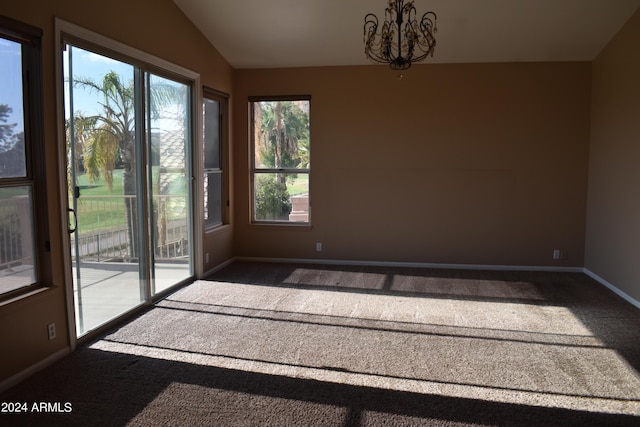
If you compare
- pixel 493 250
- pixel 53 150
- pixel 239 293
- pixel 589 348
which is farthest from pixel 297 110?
pixel 589 348

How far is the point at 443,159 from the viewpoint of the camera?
6.10 m

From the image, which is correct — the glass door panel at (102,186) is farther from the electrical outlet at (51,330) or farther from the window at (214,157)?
the window at (214,157)

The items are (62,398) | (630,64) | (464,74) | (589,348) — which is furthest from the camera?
(464,74)

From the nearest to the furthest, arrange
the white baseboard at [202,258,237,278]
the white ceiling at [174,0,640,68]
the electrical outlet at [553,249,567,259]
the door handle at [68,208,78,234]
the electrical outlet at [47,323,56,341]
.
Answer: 1. the electrical outlet at [47,323,56,341]
2. the door handle at [68,208,78,234]
3. the white ceiling at [174,0,640,68]
4. the white baseboard at [202,258,237,278]
5. the electrical outlet at [553,249,567,259]

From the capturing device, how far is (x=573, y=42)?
17.7 ft

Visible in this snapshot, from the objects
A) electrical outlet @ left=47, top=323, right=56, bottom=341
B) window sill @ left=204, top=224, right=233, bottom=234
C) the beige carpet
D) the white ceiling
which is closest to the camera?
the beige carpet

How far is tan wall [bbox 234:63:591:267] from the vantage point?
5.91 m

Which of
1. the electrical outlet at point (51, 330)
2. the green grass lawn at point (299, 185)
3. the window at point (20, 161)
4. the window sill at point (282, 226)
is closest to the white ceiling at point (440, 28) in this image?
the green grass lawn at point (299, 185)

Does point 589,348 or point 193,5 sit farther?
point 193,5

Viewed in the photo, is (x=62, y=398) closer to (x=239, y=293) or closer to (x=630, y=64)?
(x=239, y=293)

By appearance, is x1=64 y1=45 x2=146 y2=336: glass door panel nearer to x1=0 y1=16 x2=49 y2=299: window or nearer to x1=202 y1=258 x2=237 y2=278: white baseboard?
x1=0 y1=16 x2=49 y2=299: window

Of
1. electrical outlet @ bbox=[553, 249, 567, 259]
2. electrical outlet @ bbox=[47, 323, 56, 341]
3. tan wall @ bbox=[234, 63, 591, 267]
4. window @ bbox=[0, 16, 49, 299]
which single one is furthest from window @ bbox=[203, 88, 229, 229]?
electrical outlet @ bbox=[553, 249, 567, 259]

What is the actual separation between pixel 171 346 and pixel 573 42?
5001 mm

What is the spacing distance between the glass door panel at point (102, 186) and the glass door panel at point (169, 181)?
0.29 m
